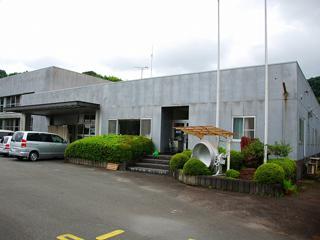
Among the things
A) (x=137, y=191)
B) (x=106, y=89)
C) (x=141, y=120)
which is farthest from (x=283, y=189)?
(x=106, y=89)

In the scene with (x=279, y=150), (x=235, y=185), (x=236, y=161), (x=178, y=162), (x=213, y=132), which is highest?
(x=213, y=132)

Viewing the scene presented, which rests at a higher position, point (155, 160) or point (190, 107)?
point (190, 107)

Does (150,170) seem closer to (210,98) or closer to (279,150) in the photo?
(210,98)

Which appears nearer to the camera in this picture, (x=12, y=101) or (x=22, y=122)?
(x=22, y=122)

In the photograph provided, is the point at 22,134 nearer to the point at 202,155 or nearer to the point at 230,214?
the point at 202,155

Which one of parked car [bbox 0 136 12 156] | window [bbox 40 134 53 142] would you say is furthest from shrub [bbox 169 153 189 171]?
parked car [bbox 0 136 12 156]

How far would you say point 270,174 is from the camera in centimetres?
992

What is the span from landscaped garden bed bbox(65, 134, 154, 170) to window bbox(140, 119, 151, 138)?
920 mm

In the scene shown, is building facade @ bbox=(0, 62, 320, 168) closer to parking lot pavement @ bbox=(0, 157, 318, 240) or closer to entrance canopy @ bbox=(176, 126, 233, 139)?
entrance canopy @ bbox=(176, 126, 233, 139)

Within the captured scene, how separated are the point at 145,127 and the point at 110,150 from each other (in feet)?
10.0

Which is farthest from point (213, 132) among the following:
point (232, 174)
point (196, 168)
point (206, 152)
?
point (232, 174)

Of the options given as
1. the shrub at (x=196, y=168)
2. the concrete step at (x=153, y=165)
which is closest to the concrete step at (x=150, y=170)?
the concrete step at (x=153, y=165)

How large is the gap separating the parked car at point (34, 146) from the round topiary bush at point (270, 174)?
1363cm

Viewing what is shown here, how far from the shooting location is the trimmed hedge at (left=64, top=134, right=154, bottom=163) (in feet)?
51.7
